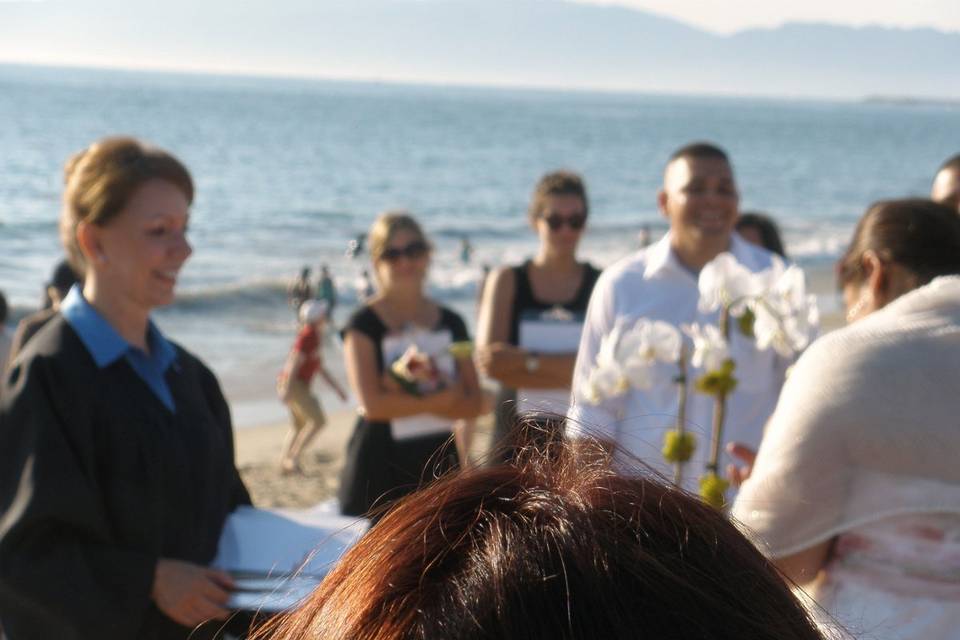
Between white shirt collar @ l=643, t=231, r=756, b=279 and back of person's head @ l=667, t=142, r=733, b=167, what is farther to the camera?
back of person's head @ l=667, t=142, r=733, b=167

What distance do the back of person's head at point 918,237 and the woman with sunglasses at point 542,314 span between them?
2.28 m

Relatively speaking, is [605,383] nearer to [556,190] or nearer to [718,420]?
[718,420]

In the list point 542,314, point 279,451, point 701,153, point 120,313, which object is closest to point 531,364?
point 542,314

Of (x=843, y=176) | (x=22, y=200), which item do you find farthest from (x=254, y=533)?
(x=843, y=176)

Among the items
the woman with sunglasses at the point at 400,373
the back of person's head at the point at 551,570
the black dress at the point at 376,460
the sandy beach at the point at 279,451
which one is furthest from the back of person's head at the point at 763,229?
the back of person's head at the point at 551,570

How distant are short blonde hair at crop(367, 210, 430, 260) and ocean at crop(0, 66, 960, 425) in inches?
289

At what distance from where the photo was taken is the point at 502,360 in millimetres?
4695

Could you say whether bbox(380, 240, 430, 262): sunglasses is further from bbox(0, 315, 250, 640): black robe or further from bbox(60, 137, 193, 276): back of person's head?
bbox(0, 315, 250, 640): black robe

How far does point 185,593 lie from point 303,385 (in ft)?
23.4

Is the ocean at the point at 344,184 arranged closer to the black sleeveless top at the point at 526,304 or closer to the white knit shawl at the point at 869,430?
the black sleeveless top at the point at 526,304

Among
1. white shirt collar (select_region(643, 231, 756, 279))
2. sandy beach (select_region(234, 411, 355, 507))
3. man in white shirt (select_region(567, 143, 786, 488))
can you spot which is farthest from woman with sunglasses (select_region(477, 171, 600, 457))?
sandy beach (select_region(234, 411, 355, 507))

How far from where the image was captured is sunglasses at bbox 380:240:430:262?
4.86m

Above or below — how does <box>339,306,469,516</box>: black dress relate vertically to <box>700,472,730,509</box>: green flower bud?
below

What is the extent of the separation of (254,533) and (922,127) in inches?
5355
